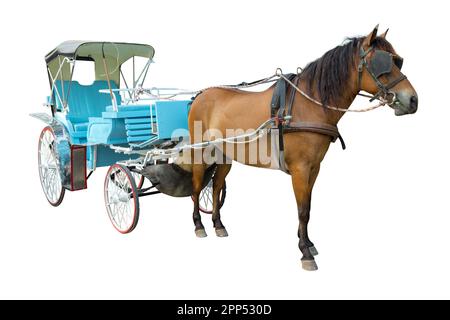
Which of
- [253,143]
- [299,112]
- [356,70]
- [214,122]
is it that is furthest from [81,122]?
[356,70]

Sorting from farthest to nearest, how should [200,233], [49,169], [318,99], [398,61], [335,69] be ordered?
[49,169], [200,233], [318,99], [335,69], [398,61]

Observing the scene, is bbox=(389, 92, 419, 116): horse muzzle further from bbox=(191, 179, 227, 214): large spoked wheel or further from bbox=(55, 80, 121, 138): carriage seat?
bbox=(55, 80, 121, 138): carriage seat

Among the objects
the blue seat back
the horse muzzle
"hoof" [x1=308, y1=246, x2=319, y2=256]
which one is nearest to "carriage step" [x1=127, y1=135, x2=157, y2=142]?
the blue seat back

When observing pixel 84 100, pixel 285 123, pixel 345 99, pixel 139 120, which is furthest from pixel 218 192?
pixel 84 100

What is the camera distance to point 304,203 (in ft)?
15.7

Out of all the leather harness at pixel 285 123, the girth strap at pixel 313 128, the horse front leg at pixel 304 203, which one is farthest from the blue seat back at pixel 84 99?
the horse front leg at pixel 304 203

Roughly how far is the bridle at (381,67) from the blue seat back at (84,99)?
173 inches

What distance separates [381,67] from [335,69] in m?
0.45

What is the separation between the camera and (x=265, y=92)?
201 inches

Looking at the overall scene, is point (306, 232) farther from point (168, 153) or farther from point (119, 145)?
point (119, 145)

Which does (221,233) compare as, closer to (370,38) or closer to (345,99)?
(345,99)

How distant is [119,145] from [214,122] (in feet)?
5.45

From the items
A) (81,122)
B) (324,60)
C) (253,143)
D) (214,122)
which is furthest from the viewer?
(81,122)

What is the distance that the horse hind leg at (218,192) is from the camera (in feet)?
19.9
